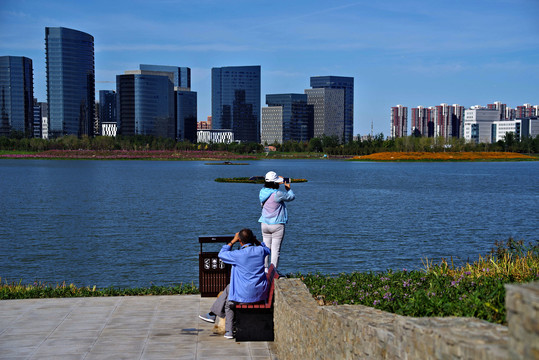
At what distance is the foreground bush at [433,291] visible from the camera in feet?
22.6

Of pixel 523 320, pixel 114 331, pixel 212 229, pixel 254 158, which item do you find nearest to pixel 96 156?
pixel 254 158

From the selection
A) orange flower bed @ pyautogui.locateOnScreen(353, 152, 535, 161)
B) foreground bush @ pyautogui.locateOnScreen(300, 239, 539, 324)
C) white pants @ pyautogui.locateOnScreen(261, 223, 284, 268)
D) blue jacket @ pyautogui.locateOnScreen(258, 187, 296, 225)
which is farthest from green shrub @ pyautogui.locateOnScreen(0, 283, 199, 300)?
orange flower bed @ pyautogui.locateOnScreen(353, 152, 535, 161)

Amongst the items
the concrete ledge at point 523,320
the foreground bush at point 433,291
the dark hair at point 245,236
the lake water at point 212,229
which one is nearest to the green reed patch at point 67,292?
the foreground bush at point 433,291

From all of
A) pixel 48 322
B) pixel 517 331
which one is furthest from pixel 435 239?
pixel 517 331

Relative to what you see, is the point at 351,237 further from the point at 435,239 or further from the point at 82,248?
the point at 82,248

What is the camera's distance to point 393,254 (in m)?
24.7

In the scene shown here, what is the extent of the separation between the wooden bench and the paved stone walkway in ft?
0.44

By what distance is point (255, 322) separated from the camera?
923cm

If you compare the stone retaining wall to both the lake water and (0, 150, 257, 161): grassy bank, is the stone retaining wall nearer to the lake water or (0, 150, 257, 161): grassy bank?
the lake water

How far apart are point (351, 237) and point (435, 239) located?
165 inches

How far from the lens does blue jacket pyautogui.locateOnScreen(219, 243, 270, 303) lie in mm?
9125

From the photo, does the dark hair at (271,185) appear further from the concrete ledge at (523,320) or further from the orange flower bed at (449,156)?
the orange flower bed at (449,156)

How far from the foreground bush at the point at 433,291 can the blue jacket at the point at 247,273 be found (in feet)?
3.24

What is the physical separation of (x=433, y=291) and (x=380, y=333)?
318 cm
